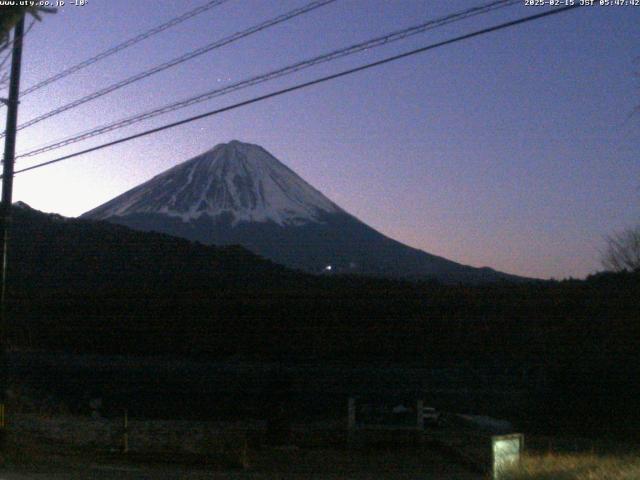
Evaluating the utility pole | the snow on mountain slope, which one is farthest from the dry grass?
the snow on mountain slope

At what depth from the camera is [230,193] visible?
78312mm

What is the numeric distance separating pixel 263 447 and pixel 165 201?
5437 centimetres

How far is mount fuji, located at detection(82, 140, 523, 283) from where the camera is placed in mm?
56656

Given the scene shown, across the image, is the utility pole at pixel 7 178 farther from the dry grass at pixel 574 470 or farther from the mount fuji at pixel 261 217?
the mount fuji at pixel 261 217

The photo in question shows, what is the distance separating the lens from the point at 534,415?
84.6ft

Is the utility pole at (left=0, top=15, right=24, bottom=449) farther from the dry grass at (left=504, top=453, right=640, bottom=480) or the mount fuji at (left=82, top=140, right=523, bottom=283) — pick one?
the mount fuji at (left=82, top=140, right=523, bottom=283)

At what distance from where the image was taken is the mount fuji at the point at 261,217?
2231 inches

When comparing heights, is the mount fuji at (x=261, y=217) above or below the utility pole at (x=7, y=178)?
above

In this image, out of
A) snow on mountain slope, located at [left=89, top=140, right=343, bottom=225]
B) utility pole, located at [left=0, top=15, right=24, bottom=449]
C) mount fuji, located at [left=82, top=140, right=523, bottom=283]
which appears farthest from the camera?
snow on mountain slope, located at [left=89, top=140, right=343, bottom=225]

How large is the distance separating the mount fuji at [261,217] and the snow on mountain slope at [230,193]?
0.08 metres

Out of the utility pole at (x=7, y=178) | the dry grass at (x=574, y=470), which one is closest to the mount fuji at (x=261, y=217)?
the utility pole at (x=7, y=178)

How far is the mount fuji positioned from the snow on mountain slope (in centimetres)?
8

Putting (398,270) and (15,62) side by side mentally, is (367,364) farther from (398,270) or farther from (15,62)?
(398,270)

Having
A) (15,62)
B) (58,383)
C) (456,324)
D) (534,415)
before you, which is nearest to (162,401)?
(58,383)
